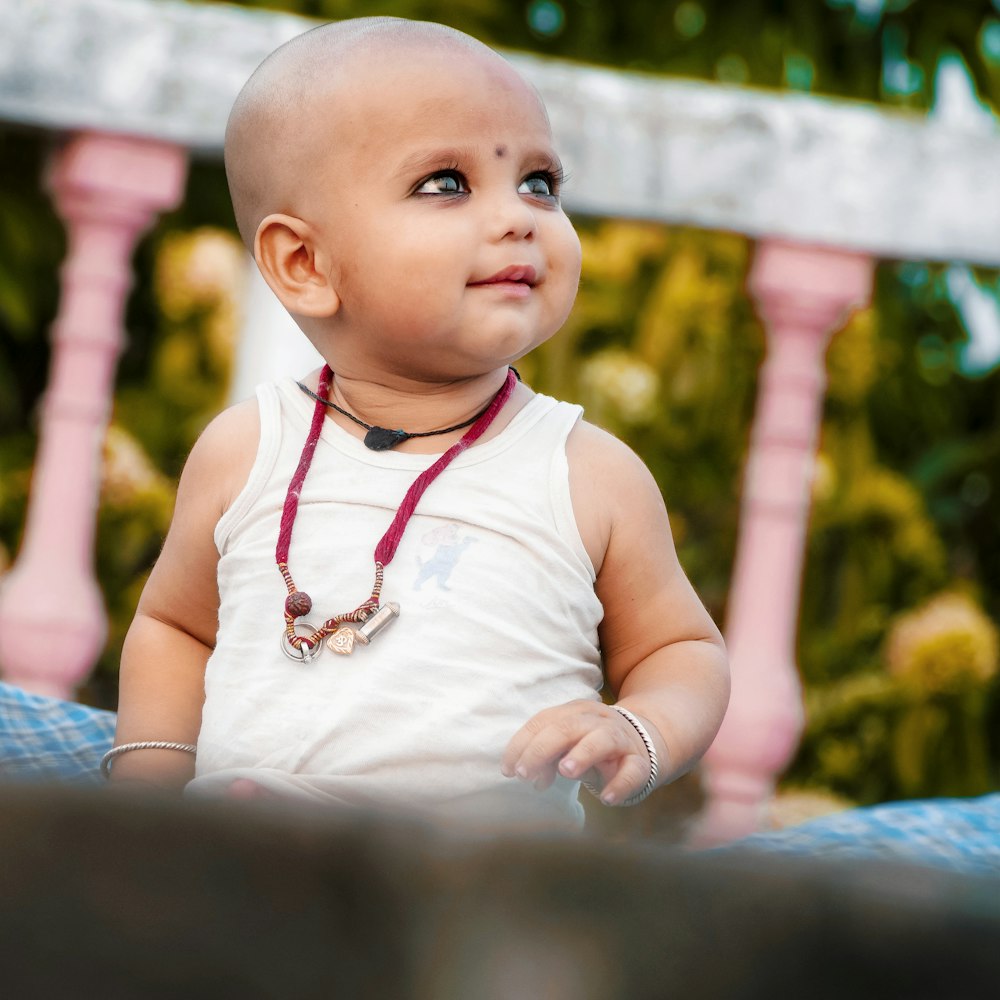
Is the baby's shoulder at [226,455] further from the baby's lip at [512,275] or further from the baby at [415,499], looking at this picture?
the baby's lip at [512,275]

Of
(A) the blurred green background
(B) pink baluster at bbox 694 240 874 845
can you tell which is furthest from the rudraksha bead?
(A) the blurred green background

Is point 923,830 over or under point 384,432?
under

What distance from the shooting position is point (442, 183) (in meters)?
1.18

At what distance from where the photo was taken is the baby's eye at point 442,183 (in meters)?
1.18

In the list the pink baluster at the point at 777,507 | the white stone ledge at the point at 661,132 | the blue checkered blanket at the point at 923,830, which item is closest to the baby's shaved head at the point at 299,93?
the blue checkered blanket at the point at 923,830

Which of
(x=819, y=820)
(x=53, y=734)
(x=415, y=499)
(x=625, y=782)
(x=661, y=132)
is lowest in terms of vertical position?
(x=819, y=820)

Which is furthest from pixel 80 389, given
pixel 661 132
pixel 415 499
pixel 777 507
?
pixel 415 499

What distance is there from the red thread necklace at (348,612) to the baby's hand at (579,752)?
7.0 inches

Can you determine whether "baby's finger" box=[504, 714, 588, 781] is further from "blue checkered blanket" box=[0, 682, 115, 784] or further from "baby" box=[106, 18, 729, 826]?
"blue checkered blanket" box=[0, 682, 115, 784]

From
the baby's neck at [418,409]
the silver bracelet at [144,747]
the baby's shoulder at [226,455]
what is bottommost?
the silver bracelet at [144,747]

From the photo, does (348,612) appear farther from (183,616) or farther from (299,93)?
(299,93)

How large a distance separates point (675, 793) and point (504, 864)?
2197 millimetres

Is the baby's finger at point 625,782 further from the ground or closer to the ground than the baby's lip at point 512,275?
closer to the ground

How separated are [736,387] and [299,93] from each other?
89.6 inches
